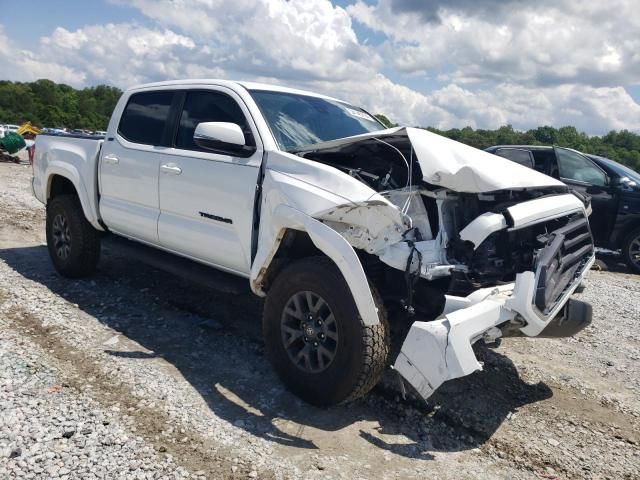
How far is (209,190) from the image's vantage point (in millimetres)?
4164

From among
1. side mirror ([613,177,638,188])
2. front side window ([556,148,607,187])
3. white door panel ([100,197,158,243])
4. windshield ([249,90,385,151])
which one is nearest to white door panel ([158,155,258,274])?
white door panel ([100,197,158,243])

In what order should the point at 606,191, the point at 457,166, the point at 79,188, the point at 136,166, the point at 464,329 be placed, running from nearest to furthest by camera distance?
the point at 464,329, the point at 457,166, the point at 136,166, the point at 79,188, the point at 606,191

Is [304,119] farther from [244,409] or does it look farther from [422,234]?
[244,409]

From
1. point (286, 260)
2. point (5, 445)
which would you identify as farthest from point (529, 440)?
point (5, 445)

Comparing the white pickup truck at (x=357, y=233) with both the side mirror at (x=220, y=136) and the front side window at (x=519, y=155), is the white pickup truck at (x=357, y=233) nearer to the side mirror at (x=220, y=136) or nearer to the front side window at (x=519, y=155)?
the side mirror at (x=220, y=136)

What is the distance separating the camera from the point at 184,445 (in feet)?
10.0

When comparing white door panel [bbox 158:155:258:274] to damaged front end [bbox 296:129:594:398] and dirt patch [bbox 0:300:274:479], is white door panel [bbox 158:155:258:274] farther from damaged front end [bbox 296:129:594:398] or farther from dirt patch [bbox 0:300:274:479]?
dirt patch [bbox 0:300:274:479]

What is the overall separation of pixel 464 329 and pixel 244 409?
1.51 m

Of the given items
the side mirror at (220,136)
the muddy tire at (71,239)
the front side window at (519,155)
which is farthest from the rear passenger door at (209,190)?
the front side window at (519,155)

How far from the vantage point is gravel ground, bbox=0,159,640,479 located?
2.95m

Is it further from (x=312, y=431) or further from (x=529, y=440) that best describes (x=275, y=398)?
(x=529, y=440)

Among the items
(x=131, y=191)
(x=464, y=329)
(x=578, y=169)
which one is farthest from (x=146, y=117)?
(x=578, y=169)

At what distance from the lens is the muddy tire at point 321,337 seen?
323 cm

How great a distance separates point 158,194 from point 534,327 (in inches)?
125
